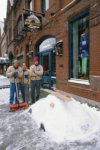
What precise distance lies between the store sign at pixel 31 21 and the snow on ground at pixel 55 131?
17.8ft

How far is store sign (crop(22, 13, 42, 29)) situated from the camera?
7.12 meters

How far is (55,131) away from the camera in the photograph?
2.73 m

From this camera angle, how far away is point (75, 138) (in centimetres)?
257

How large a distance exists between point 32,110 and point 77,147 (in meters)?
2.06

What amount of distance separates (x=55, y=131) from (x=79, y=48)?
4.01 meters

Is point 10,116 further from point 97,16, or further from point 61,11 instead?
point 61,11

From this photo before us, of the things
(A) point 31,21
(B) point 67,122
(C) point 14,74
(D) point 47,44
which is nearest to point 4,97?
(C) point 14,74

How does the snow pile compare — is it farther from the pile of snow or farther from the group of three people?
the pile of snow

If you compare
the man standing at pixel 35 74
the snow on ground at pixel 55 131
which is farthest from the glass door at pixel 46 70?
the snow on ground at pixel 55 131

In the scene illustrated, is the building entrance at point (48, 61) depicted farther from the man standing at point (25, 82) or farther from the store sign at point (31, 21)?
the man standing at point (25, 82)

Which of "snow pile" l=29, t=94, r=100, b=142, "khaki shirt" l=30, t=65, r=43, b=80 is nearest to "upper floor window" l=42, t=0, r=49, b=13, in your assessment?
"khaki shirt" l=30, t=65, r=43, b=80

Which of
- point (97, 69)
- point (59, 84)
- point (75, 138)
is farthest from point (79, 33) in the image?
point (75, 138)

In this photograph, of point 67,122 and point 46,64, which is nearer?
point 67,122

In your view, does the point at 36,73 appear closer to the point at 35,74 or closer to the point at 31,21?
the point at 35,74
